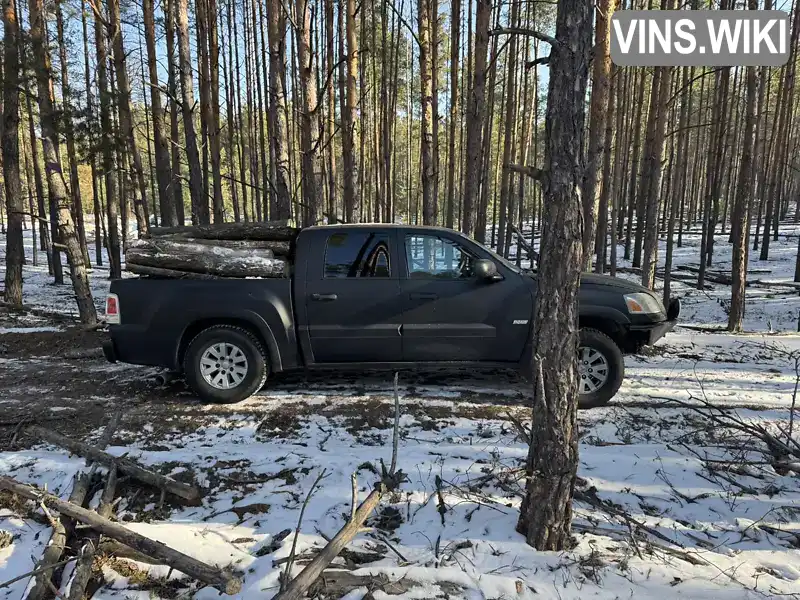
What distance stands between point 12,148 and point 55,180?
257 centimetres

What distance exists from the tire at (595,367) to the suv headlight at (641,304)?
41cm

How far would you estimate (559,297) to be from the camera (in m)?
2.53

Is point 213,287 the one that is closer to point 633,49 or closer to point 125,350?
point 125,350

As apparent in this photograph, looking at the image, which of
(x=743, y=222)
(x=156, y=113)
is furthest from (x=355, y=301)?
(x=156, y=113)

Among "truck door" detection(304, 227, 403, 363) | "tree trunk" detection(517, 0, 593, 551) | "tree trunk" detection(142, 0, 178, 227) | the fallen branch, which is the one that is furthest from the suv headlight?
"tree trunk" detection(142, 0, 178, 227)

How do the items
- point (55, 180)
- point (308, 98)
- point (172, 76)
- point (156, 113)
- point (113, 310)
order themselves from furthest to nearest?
point (172, 76), point (156, 113), point (308, 98), point (55, 180), point (113, 310)

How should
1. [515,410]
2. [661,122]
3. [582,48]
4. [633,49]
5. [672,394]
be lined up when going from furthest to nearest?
1. [661,122]
2. [633,49]
3. [672,394]
4. [515,410]
5. [582,48]

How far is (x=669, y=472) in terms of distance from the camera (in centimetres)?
358

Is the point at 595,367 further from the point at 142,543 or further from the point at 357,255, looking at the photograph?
the point at 142,543

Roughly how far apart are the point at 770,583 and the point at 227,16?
21962mm

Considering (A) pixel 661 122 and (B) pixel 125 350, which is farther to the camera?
(A) pixel 661 122

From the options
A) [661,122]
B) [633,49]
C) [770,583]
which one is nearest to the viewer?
[770,583]

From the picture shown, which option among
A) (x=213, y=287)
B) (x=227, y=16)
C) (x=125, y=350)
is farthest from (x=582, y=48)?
(x=227, y=16)

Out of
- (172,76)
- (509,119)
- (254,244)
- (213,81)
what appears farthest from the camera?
(509,119)
